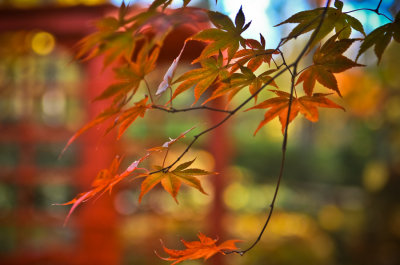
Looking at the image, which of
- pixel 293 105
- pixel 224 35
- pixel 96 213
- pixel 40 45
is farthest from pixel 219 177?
pixel 224 35

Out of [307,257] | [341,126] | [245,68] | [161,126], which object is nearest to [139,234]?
[161,126]

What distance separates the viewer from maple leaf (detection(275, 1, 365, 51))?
1.72 feet

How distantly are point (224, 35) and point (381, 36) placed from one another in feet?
0.76

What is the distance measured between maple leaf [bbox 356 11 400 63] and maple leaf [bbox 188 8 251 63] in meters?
0.18

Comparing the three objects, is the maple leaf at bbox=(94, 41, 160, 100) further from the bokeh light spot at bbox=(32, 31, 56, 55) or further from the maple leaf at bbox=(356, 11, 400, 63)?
the bokeh light spot at bbox=(32, 31, 56, 55)

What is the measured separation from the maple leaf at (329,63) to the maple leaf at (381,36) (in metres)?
0.03

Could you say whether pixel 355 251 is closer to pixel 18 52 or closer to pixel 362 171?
pixel 362 171

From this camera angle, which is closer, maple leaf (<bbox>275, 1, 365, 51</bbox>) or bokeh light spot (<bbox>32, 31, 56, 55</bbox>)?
maple leaf (<bbox>275, 1, 365, 51</bbox>)

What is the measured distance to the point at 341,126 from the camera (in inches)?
416

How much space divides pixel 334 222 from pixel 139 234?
8.51 ft

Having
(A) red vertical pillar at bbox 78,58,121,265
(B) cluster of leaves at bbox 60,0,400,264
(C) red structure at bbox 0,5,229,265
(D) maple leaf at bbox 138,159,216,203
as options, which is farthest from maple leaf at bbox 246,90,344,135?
(A) red vertical pillar at bbox 78,58,121,265

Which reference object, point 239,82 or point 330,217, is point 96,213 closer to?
point 239,82

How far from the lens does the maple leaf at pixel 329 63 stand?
0.53 metres

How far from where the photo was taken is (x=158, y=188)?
14.8 feet
